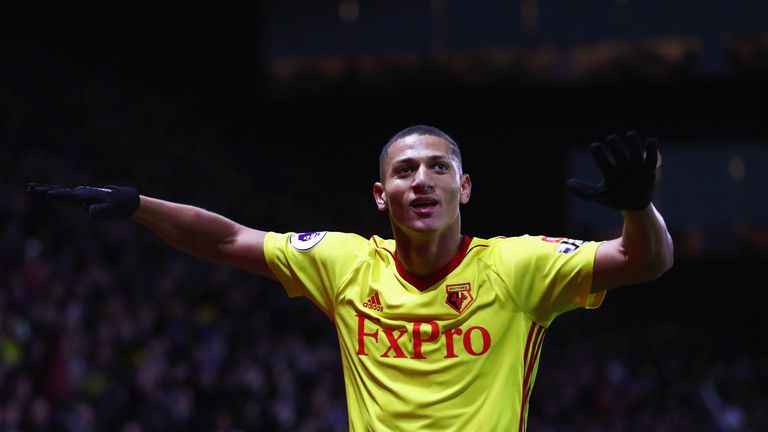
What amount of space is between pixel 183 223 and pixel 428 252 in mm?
1012

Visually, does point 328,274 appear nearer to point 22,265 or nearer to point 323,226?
point 22,265

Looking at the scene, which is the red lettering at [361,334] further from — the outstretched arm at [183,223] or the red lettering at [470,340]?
the outstretched arm at [183,223]

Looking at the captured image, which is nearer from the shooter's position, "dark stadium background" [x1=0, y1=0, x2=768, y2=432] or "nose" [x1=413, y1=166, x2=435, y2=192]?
"nose" [x1=413, y1=166, x2=435, y2=192]

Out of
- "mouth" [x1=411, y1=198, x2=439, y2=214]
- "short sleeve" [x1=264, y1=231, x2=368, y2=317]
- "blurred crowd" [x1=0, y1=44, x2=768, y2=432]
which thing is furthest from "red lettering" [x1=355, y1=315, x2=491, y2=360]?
"blurred crowd" [x1=0, y1=44, x2=768, y2=432]

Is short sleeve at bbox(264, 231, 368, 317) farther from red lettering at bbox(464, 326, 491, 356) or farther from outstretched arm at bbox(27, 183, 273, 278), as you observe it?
red lettering at bbox(464, 326, 491, 356)

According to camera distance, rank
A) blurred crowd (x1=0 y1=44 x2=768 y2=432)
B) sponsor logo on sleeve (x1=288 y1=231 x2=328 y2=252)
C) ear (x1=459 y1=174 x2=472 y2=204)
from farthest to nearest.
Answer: blurred crowd (x1=0 y1=44 x2=768 y2=432) < sponsor logo on sleeve (x1=288 y1=231 x2=328 y2=252) < ear (x1=459 y1=174 x2=472 y2=204)

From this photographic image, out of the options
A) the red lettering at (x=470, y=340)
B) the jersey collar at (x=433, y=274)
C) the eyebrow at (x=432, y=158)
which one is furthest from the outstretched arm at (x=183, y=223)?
the red lettering at (x=470, y=340)

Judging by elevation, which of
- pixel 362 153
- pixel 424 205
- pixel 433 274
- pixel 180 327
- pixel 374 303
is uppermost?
pixel 362 153

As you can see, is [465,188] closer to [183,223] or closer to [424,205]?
[424,205]

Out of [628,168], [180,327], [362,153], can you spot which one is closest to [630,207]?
[628,168]

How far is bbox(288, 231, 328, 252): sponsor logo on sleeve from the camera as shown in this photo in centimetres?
436

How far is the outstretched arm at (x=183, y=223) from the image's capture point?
13.4 ft

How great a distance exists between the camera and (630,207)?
11.3 ft

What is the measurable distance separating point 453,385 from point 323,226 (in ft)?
66.2
